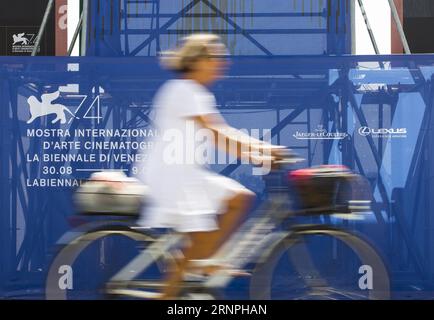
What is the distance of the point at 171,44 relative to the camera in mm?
6926

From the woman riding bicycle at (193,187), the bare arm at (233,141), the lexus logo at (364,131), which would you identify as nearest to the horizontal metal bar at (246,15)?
Answer: the lexus logo at (364,131)

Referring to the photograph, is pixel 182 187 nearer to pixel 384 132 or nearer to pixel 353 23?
pixel 384 132

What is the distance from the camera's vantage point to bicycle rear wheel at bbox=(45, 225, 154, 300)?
525 centimetres

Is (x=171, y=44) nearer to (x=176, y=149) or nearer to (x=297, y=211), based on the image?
(x=176, y=149)

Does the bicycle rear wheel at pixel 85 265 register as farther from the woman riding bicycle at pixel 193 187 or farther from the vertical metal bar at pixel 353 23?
the vertical metal bar at pixel 353 23

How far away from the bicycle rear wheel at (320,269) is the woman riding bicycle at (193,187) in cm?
39

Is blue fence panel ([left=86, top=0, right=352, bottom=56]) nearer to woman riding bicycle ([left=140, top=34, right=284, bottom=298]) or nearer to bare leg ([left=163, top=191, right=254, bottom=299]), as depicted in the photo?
woman riding bicycle ([left=140, top=34, right=284, bottom=298])

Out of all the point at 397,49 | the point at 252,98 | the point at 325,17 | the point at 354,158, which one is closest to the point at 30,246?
the point at 252,98

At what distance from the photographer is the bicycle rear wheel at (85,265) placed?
5.25 m

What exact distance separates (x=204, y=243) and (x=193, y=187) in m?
0.32

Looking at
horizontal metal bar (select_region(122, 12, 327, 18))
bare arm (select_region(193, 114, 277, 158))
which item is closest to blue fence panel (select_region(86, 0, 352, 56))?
horizontal metal bar (select_region(122, 12, 327, 18))

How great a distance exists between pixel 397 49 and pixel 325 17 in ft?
5.43

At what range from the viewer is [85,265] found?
5.55 meters

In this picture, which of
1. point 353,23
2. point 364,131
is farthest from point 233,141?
point 353,23
